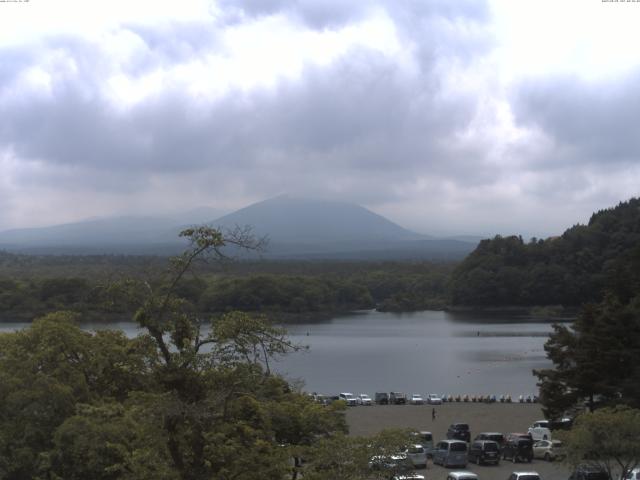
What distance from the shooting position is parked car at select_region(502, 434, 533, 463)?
15.7 meters

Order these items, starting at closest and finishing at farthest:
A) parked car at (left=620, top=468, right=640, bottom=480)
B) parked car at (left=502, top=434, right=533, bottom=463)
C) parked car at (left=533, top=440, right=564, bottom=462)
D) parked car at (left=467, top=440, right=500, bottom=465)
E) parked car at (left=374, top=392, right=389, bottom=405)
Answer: parked car at (left=620, top=468, right=640, bottom=480) → parked car at (left=467, top=440, right=500, bottom=465) → parked car at (left=533, top=440, right=564, bottom=462) → parked car at (left=502, top=434, right=533, bottom=463) → parked car at (left=374, top=392, right=389, bottom=405)

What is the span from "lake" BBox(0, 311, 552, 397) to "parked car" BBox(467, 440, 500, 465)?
8165 mm

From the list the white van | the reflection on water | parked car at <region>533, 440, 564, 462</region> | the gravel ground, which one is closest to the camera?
parked car at <region>533, 440, 564, 462</region>

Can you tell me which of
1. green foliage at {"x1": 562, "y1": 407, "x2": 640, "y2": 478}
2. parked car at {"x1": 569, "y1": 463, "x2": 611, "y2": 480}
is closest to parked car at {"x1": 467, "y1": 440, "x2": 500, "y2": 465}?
parked car at {"x1": 569, "y1": 463, "x2": 611, "y2": 480}

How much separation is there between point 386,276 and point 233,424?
82534 millimetres

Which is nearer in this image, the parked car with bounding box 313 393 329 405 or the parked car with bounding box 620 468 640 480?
the parked car with bounding box 620 468 640 480

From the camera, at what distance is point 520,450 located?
15664 mm

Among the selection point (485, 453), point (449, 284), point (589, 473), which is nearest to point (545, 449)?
point (485, 453)

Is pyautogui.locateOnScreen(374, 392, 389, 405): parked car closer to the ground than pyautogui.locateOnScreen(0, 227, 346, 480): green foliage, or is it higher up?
closer to the ground

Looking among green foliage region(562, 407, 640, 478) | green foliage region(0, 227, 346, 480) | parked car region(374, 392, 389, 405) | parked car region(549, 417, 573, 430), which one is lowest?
parked car region(374, 392, 389, 405)

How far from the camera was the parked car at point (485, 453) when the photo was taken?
15.3 m

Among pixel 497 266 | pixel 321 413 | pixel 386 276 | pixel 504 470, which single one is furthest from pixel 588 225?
pixel 321 413

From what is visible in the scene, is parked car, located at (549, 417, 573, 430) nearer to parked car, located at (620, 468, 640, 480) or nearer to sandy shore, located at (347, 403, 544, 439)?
sandy shore, located at (347, 403, 544, 439)

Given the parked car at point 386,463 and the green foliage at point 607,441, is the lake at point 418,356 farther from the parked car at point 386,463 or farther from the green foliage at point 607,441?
the parked car at point 386,463
